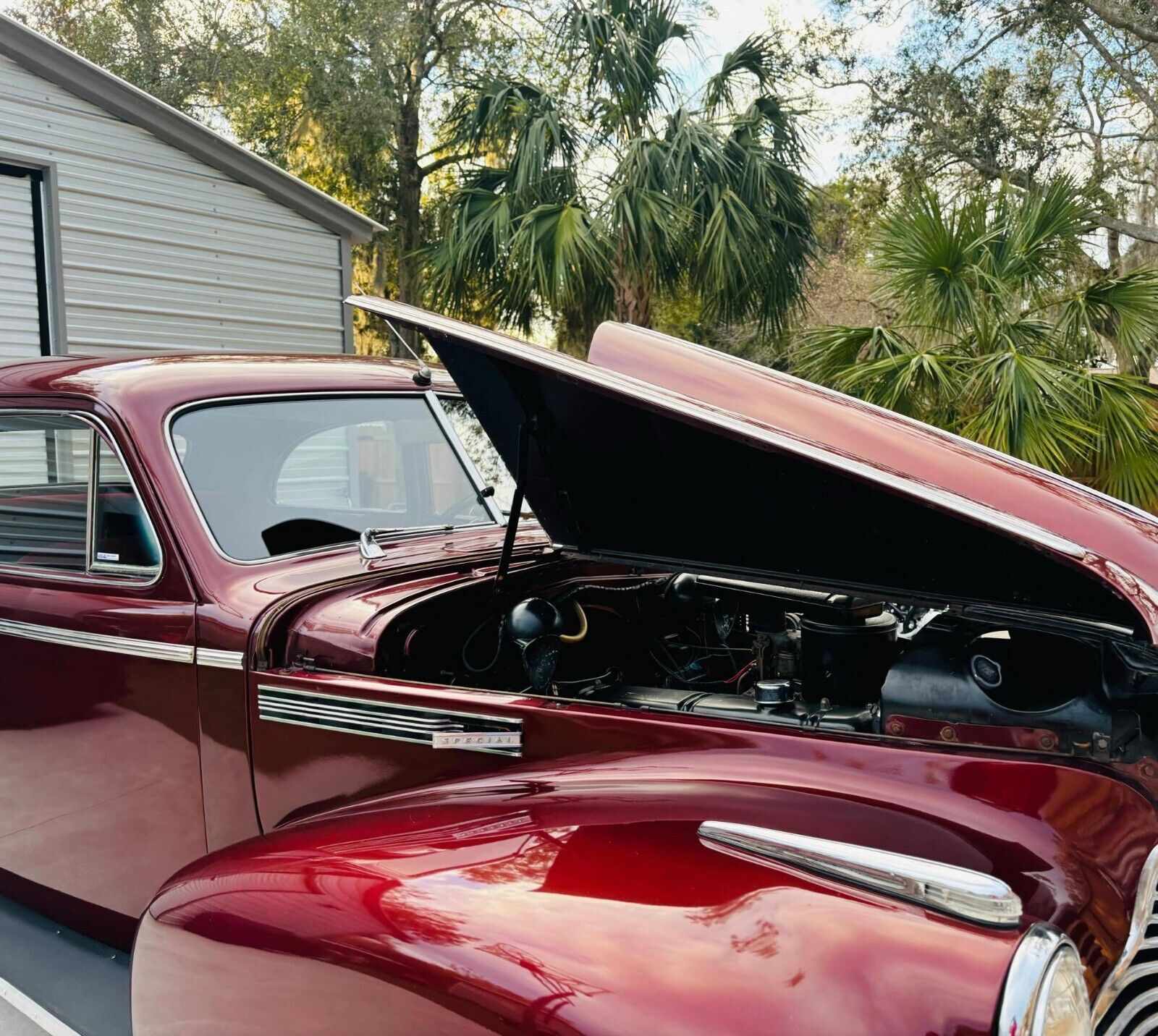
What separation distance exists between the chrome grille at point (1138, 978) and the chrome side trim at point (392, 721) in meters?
0.99

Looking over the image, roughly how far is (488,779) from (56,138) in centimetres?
837

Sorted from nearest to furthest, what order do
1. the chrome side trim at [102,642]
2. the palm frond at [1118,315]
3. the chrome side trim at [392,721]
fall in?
the chrome side trim at [392,721], the chrome side trim at [102,642], the palm frond at [1118,315]

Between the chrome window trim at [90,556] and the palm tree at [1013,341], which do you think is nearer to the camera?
the chrome window trim at [90,556]

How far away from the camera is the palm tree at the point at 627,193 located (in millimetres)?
9938

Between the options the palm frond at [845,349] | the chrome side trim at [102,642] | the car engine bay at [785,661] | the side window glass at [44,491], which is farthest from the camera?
the palm frond at [845,349]

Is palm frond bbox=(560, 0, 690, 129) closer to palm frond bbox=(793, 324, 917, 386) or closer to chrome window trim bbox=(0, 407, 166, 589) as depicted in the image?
palm frond bbox=(793, 324, 917, 386)

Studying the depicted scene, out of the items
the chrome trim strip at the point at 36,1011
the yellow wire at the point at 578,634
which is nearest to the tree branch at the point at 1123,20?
the yellow wire at the point at 578,634

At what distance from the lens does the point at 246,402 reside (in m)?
2.58

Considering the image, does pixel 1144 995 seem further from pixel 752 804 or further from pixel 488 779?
pixel 488 779

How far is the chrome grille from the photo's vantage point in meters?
1.38

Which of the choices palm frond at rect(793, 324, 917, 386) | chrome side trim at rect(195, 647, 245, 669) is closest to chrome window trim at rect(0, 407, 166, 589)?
chrome side trim at rect(195, 647, 245, 669)

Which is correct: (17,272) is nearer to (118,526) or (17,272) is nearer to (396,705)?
(118,526)

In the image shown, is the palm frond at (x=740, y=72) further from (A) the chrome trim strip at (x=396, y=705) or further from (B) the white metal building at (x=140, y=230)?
(A) the chrome trim strip at (x=396, y=705)

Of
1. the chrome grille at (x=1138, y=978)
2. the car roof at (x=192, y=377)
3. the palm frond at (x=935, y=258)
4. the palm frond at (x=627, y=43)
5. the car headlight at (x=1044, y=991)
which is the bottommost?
the chrome grille at (x=1138, y=978)
